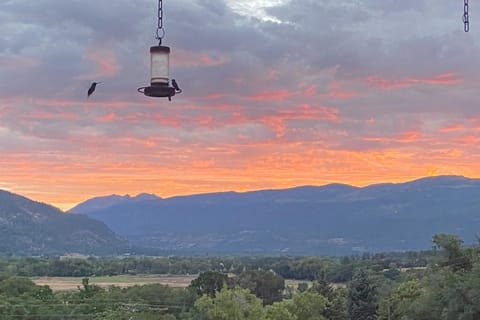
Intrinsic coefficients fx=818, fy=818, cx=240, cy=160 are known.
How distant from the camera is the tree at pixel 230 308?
43.2m

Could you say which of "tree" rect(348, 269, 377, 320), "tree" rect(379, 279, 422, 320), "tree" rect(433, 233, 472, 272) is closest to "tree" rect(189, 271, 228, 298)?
"tree" rect(348, 269, 377, 320)

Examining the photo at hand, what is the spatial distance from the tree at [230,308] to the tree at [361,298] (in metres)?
7.91

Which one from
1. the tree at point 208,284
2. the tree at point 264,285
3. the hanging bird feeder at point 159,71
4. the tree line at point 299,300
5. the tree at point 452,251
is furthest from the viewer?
the tree at point 264,285

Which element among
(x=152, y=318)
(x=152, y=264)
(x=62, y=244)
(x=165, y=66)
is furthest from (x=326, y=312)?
(x=62, y=244)

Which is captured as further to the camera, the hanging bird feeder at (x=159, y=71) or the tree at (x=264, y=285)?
the tree at (x=264, y=285)

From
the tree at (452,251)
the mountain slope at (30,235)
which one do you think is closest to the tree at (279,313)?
the tree at (452,251)

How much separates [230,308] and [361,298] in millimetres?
10359

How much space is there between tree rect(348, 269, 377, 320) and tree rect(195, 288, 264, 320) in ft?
26.0

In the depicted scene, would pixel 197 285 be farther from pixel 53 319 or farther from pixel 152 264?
pixel 152 264

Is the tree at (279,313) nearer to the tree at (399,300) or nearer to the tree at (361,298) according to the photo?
the tree at (399,300)

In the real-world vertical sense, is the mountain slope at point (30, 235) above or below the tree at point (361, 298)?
above

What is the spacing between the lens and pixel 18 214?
192m

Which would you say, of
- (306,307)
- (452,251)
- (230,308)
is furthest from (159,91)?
(306,307)

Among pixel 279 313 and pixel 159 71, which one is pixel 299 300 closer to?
pixel 279 313
